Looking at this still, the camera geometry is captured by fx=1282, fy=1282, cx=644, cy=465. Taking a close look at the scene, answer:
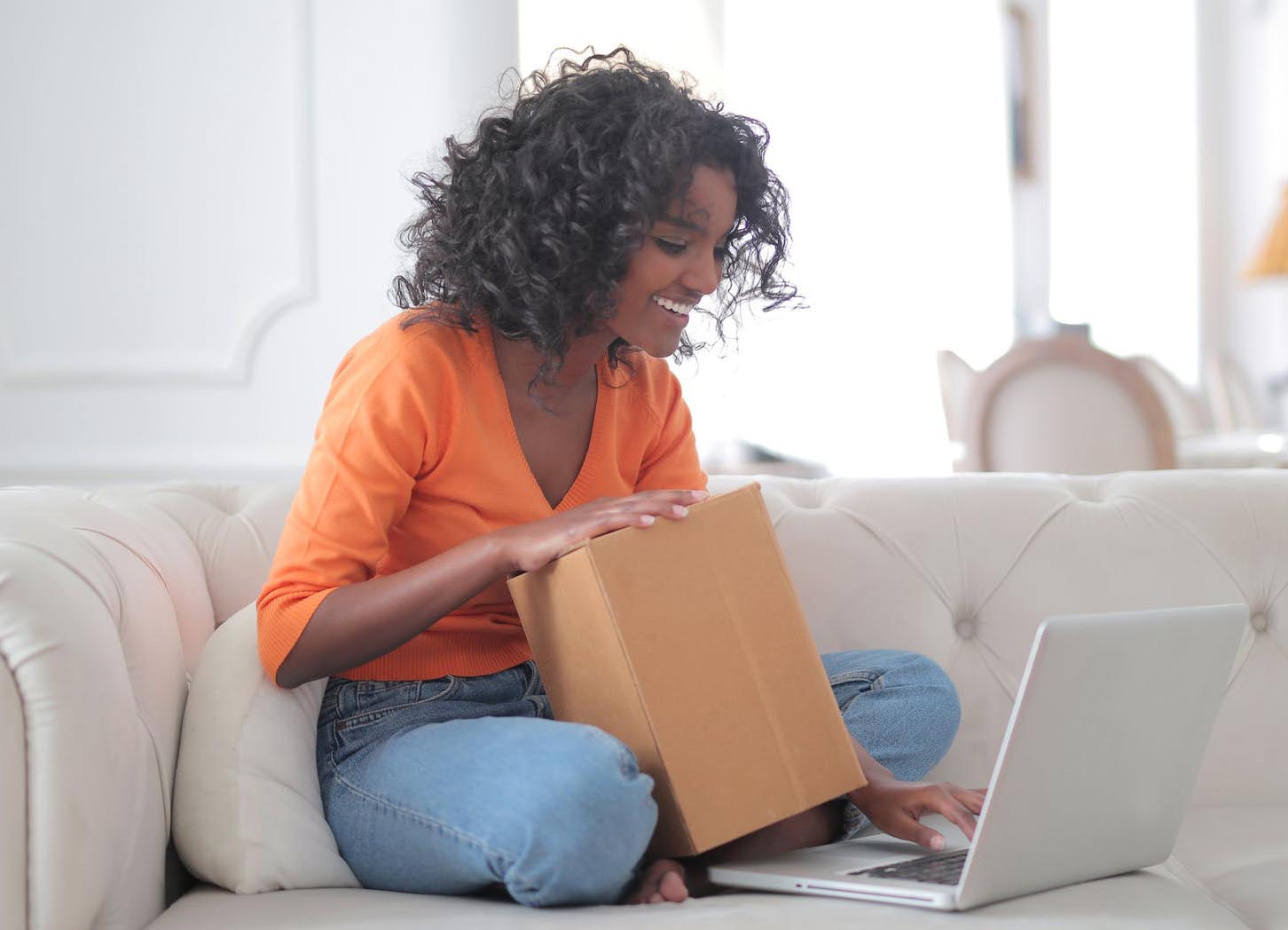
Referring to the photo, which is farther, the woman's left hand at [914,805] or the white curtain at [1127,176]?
the white curtain at [1127,176]

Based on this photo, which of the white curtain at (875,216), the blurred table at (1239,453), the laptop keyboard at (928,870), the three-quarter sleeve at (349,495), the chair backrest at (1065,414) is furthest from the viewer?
the white curtain at (875,216)

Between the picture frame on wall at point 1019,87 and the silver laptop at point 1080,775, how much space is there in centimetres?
458

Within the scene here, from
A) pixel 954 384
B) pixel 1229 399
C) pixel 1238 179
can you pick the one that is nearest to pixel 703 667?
pixel 954 384

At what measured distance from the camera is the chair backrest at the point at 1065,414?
2629 mm

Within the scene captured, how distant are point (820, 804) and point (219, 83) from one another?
5.62 ft

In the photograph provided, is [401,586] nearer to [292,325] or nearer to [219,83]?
[292,325]

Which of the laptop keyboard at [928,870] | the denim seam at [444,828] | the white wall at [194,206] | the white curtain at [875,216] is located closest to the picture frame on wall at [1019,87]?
the white curtain at [875,216]

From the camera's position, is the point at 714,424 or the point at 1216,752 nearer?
the point at 1216,752

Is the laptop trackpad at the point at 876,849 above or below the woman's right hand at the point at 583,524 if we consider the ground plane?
below

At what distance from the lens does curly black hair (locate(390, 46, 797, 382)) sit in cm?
112

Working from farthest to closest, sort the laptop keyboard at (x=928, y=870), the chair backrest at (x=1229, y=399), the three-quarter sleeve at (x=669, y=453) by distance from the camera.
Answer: the chair backrest at (x=1229, y=399)
the three-quarter sleeve at (x=669, y=453)
the laptop keyboard at (x=928, y=870)

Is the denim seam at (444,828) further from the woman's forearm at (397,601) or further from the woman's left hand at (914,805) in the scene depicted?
the woman's left hand at (914,805)

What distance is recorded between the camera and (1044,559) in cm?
141

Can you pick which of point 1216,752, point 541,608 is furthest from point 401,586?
point 1216,752
